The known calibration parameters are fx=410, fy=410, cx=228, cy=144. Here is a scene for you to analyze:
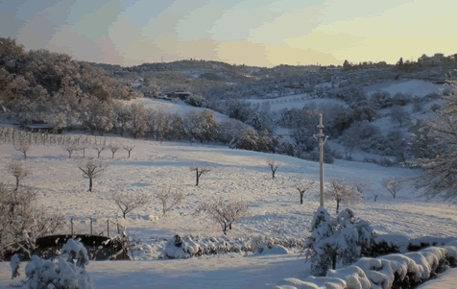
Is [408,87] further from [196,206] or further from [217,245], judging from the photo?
[217,245]

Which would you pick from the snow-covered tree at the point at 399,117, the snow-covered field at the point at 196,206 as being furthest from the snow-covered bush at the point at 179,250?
the snow-covered tree at the point at 399,117

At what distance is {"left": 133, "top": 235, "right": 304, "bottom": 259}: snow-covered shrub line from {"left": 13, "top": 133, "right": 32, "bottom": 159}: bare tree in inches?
799

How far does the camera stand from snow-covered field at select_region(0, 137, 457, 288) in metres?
9.40

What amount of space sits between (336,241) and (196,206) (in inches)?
663

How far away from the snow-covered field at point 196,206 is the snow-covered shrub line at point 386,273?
2689mm

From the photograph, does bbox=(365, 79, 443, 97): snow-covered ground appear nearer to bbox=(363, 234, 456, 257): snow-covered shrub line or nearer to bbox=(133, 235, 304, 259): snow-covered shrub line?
bbox=(133, 235, 304, 259): snow-covered shrub line

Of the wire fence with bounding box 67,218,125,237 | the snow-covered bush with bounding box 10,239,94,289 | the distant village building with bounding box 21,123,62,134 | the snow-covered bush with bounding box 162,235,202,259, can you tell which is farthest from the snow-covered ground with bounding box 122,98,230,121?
the snow-covered bush with bounding box 10,239,94,289

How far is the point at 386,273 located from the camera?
5.88m

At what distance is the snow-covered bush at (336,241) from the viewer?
8117mm

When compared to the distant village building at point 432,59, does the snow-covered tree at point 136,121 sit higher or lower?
lower

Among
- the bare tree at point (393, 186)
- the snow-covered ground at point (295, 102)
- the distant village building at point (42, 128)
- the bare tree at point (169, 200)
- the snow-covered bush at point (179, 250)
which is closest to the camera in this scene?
the snow-covered bush at point (179, 250)

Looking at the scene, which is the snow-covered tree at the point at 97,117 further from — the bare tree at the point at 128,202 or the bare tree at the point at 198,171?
the bare tree at the point at 128,202

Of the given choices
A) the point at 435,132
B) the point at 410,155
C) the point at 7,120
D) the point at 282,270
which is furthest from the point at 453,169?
the point at 7,120

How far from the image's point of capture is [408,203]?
29.1 meters
